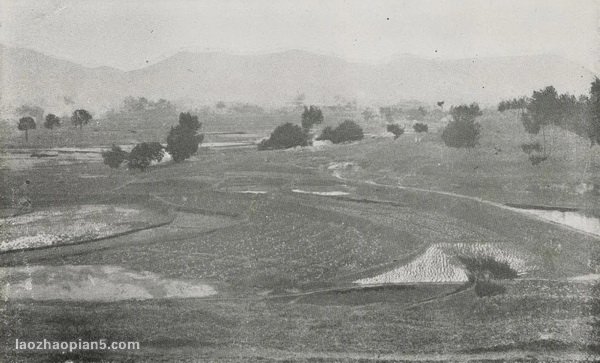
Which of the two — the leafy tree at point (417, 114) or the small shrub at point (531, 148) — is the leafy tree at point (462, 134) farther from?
the leafy tree at point (417, 114)

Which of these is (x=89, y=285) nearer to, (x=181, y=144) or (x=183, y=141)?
(x=181, y=144)

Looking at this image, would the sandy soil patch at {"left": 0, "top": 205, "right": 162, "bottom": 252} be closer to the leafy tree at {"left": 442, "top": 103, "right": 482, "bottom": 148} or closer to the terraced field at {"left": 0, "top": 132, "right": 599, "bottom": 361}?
the terraced field at {"left": 0, "top": 132, "right": 599, "bottom": 361}

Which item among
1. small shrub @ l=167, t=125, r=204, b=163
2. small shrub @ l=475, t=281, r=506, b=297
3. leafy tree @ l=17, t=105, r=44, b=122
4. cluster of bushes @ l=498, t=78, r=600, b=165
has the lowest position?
small shrub @ l=475, t=281, r=506, b=297

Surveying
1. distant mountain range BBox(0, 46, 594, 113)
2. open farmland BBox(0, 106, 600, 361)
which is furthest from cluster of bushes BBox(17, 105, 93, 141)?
distant mountain range BBox(0, 46, 594, 113)

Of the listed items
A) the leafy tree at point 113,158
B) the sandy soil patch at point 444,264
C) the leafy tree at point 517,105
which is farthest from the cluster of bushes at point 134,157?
the leafy tree at point 517,105

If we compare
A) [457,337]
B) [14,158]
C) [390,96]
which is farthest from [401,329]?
[390,96]

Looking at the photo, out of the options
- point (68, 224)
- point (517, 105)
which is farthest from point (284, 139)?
point (68, 224)

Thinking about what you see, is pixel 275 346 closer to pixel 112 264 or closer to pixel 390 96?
pixel 112 264
